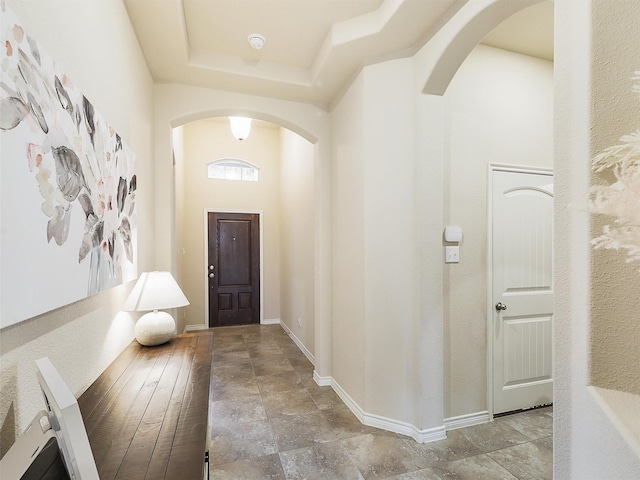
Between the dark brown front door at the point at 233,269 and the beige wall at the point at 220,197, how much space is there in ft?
0.45

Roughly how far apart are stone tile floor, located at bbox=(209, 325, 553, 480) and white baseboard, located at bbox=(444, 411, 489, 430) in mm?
40

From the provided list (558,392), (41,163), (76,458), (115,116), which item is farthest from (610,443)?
(115,116)

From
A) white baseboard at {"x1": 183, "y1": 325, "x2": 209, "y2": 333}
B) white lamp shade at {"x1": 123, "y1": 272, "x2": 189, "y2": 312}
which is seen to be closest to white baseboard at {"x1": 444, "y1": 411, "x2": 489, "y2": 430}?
white lamp shade at {"x1": 123, "y1": 272, "x2": 189, "y2": 312}

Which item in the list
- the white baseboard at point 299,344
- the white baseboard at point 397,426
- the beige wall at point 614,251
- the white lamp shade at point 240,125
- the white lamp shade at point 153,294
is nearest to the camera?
the beige wall at point 614,251

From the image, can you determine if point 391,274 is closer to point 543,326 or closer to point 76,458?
point 543,326

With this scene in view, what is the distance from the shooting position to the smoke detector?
7.90 feet

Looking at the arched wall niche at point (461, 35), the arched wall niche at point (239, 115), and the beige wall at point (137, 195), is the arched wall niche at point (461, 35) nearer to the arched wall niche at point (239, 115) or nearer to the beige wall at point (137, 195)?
the arched wall niche at point (239, 115)

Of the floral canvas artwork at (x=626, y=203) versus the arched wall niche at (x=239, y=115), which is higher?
the arched wall niche at (x=239, y=115)

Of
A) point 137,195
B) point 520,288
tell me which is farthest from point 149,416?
point 520,288

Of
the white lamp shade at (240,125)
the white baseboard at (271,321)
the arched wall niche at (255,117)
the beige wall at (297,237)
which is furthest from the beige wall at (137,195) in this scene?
the white baseboard at (271,321)

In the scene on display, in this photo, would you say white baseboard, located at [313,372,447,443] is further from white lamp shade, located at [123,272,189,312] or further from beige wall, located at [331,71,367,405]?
white lamp shade, located at [123,272,189,312]

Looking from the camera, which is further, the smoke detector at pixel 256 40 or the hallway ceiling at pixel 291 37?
the smoke detector at pixel 256 40

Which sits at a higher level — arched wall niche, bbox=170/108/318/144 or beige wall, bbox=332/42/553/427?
arched wall niche, bbox=170/108/318/144

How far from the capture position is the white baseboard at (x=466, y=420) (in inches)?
93.2
